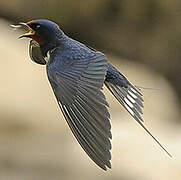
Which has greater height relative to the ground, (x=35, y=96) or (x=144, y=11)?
(x=144, y=11)

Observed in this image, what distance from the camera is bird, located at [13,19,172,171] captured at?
1121mm

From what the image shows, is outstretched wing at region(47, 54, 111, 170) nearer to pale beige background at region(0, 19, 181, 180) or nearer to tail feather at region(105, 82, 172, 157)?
tail feather at region(105, 82, 172, 157)

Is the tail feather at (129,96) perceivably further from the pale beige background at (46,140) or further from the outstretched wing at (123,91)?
the pale beige background at (46,140)

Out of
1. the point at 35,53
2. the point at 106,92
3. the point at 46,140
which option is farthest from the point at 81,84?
the point at 106,92

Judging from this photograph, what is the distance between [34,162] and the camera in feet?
11.1

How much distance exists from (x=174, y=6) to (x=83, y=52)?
3049mm

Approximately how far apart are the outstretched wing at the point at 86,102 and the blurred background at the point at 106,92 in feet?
6.78

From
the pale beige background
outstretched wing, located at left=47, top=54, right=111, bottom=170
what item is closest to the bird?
outstretched wing, located at left=47, top=54, right=111, bottom=170

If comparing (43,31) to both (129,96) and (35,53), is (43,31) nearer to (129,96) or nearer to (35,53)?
(35,53)

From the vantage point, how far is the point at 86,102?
3.96ft

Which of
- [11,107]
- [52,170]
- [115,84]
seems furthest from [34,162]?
[115,84]

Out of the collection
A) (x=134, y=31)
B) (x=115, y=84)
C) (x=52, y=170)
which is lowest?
(x=52, y=170)

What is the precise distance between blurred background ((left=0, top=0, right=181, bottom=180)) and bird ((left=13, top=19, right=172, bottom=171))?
77.2 inches

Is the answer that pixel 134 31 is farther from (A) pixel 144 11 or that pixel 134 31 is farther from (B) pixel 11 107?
(B) pixel 11 107
